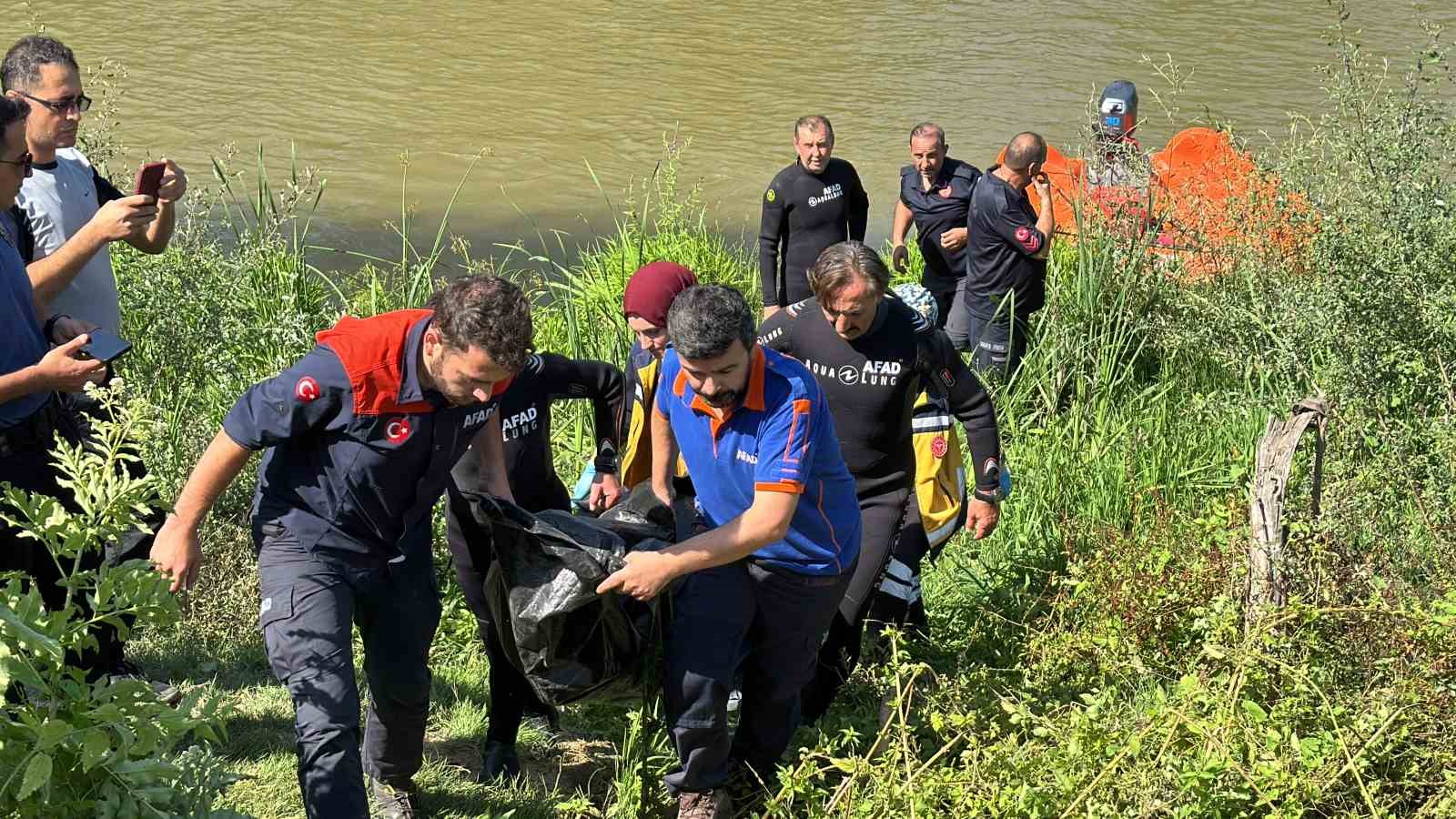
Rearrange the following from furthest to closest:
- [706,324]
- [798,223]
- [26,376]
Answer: [798,223] < [26,376] < [706,324]

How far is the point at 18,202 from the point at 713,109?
11204mm

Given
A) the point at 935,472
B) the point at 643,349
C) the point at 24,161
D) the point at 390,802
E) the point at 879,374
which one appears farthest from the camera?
the point at 935,472

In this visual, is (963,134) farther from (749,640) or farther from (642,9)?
(749,640)

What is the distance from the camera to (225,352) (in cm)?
613

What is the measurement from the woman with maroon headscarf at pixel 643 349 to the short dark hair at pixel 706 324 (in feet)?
2.36

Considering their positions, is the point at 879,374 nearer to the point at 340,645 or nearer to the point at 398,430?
the point at 398,430

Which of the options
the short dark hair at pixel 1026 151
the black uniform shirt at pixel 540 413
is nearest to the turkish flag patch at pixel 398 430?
the black uniform shirt at pixel 540 413

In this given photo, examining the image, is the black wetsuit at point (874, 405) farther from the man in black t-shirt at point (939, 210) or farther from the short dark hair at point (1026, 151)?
the man in black t-shirt at point (939, 210)

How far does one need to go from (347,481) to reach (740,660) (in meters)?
1.18

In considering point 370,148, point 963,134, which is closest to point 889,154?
point 963,134

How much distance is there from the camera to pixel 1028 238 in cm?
746

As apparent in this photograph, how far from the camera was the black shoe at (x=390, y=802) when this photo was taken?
4.22m

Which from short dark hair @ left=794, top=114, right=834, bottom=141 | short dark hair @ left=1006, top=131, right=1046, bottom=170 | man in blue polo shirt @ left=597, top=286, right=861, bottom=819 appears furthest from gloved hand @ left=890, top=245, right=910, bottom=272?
man in blue polo shirt @ left=597, top=286, right=861, bottom=819

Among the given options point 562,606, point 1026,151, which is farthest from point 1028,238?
point 562,606
